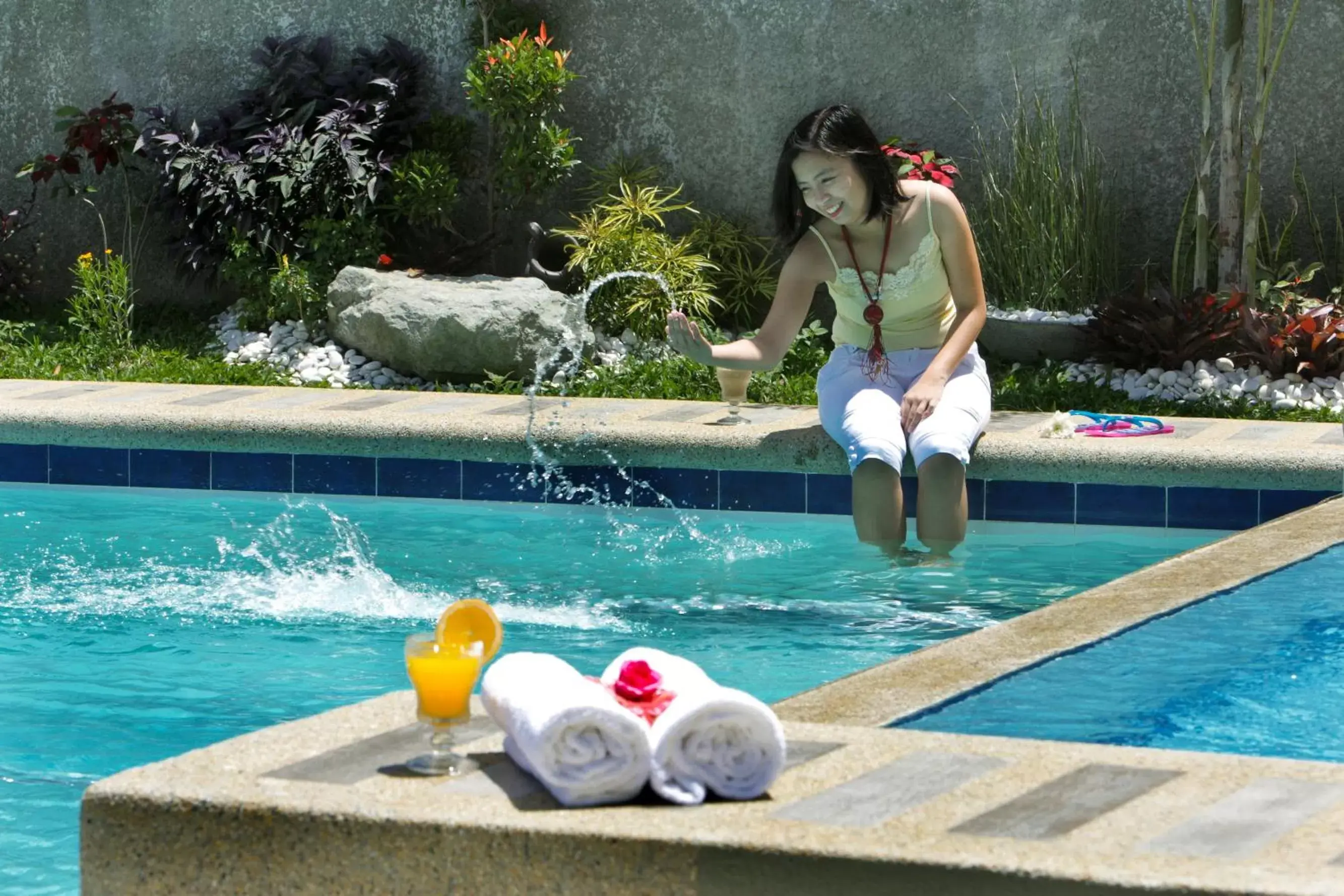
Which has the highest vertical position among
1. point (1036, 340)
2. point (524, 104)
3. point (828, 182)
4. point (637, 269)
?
point (524, 104)

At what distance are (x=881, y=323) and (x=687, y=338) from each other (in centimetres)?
63

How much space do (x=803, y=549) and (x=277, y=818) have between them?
3655 mm

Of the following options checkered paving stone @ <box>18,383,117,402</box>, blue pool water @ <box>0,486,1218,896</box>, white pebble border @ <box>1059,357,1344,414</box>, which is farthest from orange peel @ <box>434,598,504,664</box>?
white pebble border @ <box>1059,357,1344,414</box>

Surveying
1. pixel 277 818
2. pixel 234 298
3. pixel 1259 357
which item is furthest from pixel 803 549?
pixel 234 298

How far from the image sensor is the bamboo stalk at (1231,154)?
8.15 m

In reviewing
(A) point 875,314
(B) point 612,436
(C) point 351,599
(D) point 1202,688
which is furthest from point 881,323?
(D) point 1202,688

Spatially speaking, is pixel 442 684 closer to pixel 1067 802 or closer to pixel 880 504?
pixel 1067 802

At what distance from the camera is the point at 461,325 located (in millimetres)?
8531

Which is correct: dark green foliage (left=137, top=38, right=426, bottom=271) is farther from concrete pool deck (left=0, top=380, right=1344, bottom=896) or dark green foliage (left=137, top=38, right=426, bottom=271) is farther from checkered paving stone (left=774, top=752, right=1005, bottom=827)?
checkered paving stone (left=774, top=752, right=1005, bottom=827)

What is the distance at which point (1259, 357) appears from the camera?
787 centimetres

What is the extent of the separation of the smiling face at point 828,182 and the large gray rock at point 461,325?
3.35 metres

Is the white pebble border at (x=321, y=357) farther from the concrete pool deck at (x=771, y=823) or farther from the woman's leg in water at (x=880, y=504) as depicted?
the concrete pool deck at (x=771, y=823)

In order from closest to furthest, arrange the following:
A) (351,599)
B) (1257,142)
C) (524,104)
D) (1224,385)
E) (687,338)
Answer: (351,599)
(687,338)
(1224,385)
(1257,142)
(524,104)

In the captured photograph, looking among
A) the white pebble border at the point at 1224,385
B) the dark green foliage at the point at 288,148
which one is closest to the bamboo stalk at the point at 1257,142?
the white pebble border at the point at 1224,385
